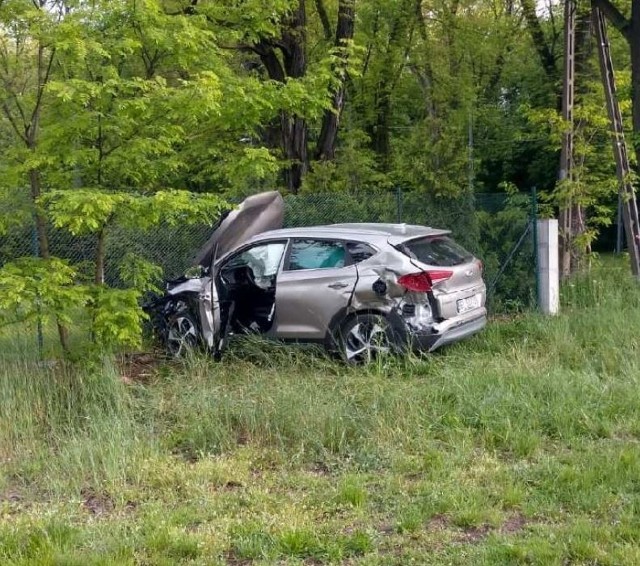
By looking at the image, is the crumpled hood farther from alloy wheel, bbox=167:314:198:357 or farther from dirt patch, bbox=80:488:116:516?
dirt patch, bbox=80:488:116:516

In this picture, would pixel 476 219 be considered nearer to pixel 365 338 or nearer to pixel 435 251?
pixel 435 251

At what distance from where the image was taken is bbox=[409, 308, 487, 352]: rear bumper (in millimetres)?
7980

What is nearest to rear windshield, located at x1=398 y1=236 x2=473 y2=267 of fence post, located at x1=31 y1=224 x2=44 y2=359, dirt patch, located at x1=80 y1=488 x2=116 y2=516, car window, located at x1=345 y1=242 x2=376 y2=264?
car window, located at x1=345 y1=242 x2=376 y2=264

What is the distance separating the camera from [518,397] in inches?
254

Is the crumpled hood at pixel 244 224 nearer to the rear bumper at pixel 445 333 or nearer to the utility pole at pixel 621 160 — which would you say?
the rear bumper at pixel 445 333

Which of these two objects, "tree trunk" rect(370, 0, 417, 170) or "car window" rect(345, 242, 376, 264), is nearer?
"car window" rect(345, 242, 376, 264)

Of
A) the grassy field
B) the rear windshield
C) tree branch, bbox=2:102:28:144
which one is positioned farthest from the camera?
the rear windshield

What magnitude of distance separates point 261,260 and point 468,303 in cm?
256

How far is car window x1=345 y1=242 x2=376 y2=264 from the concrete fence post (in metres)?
4.04

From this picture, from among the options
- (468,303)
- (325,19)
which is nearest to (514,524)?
(468,303)

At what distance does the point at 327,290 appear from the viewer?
331 inches

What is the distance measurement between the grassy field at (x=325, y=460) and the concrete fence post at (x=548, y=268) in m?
2.77

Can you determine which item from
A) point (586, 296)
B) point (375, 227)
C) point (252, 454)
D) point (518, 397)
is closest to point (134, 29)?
point (375, 227)

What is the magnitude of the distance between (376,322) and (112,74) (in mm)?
3715
